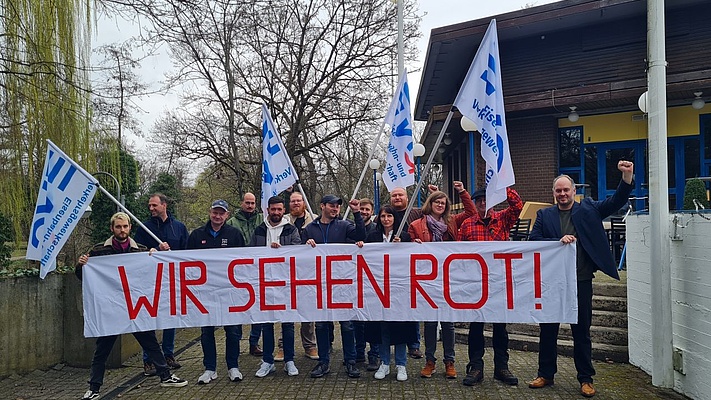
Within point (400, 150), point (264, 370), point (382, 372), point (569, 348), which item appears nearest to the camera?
point (382, 372)

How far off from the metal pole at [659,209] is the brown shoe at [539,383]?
3.47 feet

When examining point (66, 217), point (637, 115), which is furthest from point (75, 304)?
point (637, 115)

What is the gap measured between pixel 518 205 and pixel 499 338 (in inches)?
55.0

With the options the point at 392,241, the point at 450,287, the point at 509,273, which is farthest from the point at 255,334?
the point at 509,273

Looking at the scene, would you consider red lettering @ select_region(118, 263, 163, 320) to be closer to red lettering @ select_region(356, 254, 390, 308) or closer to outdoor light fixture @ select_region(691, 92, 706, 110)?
red lettering @ select_region(356, 254, 390, 308)

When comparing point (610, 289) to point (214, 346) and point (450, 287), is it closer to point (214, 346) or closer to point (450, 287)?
point (450, 287)

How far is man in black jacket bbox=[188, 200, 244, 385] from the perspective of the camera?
6.14 metres

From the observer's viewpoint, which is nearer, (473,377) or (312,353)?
(473,377)

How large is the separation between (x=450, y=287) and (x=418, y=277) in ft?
1.16

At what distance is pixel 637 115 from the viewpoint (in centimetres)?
1417

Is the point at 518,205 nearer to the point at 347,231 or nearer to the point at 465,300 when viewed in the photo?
the point at 465,300

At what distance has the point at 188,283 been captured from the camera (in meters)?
6.19

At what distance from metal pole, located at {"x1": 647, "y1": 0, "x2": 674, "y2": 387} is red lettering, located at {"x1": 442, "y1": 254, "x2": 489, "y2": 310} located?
1648 mm

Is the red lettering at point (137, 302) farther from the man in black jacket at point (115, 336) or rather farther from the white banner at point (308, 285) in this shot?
the man in black jacket at point (115, 336)
